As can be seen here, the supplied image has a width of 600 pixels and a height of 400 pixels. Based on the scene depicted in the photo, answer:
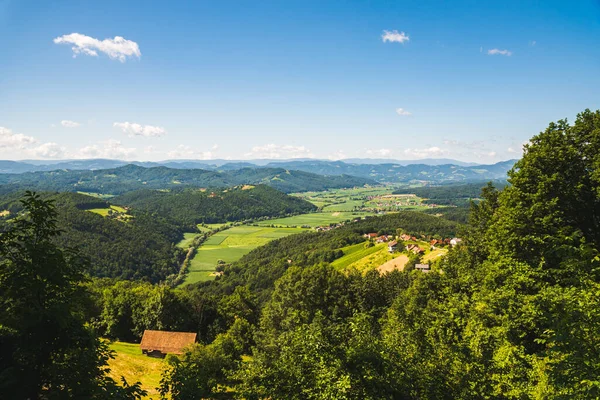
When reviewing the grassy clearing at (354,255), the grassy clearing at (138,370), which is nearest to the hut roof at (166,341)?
the grassy clearing at (138,370)

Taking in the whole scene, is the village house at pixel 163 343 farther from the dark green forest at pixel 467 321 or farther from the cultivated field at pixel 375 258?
the cultivated field at pixel 375 258

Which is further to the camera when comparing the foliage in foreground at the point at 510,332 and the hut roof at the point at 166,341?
the hut roof at the point at 166,341

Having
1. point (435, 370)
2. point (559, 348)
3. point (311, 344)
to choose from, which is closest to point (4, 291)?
point (311, 344)

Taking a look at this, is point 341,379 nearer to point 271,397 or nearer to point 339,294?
→ point 271,397

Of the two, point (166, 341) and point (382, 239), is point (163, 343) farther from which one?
point (382, 239)

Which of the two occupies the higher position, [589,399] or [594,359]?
[594,359]


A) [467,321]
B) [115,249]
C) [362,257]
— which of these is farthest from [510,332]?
[115,249]
